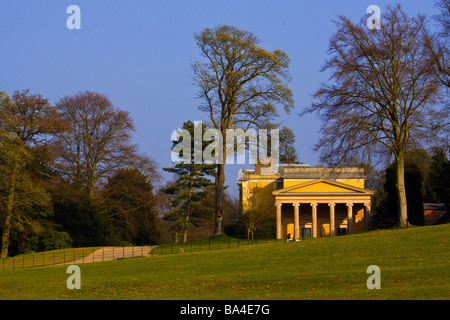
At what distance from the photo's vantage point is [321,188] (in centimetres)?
6247

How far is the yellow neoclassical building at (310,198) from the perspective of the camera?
6197 centimetres

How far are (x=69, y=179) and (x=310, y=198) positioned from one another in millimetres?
24377

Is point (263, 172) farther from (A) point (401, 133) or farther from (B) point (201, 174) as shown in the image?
(A) point (401, 133)

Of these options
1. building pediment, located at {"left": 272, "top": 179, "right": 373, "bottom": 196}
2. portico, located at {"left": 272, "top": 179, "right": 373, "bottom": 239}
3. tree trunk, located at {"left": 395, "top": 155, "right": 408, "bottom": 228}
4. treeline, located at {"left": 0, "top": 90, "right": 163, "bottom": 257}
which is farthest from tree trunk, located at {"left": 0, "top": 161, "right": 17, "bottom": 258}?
tree trunk, located at {"left": 395, "top": 155, "right": 408, "bottom": 228}

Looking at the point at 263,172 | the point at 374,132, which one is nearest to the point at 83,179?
the point at 263,172

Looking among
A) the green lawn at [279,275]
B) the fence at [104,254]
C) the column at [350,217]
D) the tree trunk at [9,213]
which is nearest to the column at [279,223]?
the column at [350,217]

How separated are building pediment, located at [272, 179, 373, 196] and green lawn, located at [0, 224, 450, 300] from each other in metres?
30.9

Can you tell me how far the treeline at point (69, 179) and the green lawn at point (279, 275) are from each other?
68.8 feet

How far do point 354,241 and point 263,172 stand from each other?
42.8 metres
